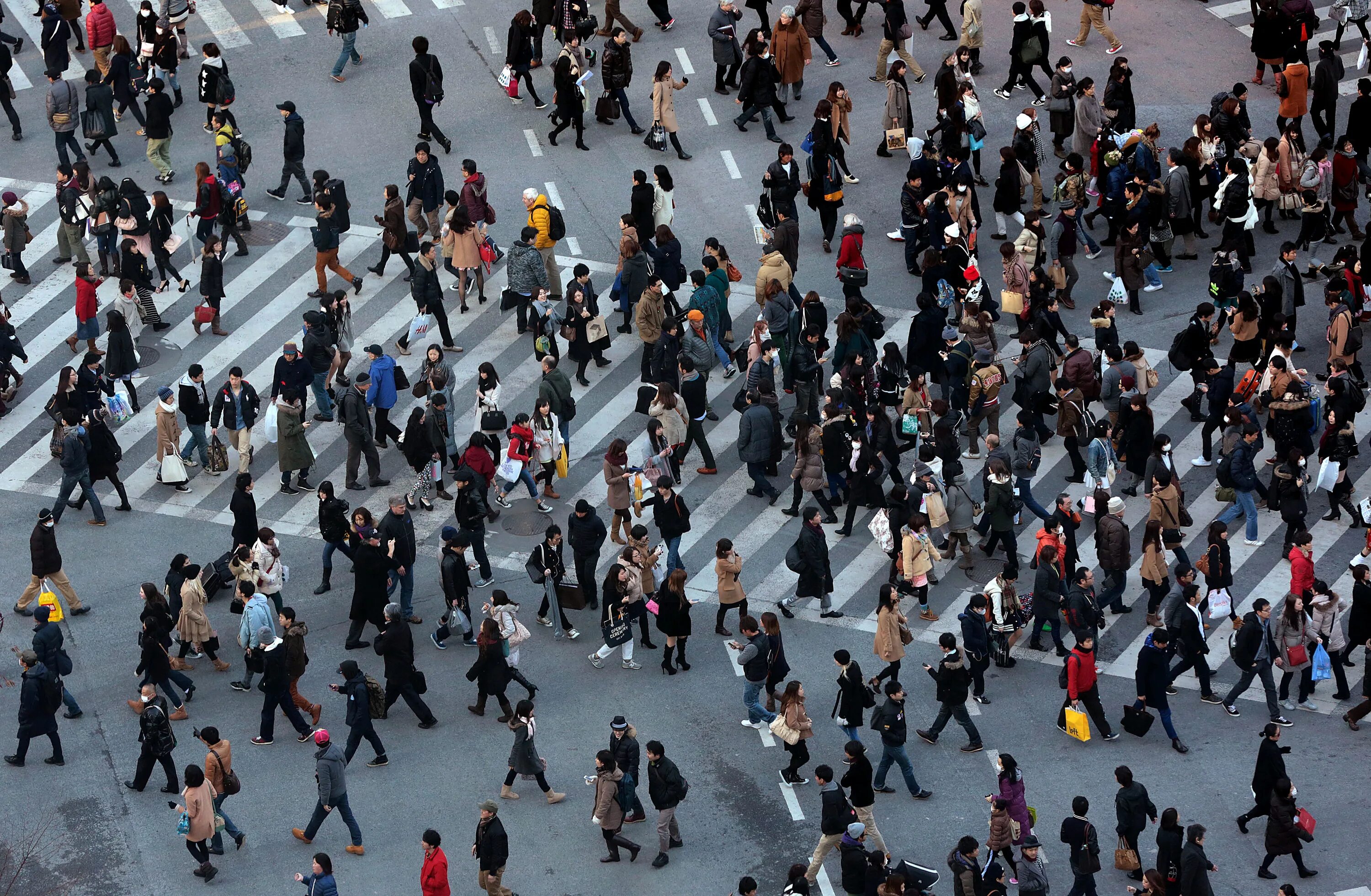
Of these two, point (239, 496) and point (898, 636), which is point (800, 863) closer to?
point (898, 636)

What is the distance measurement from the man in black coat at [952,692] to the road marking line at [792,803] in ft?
5.86

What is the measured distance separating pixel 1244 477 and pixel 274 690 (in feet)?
40.3

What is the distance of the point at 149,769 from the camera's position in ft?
73.5

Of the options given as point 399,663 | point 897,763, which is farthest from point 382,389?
point 897,763

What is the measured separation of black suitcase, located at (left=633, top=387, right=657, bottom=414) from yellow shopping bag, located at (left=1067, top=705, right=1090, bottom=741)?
7.28 meters

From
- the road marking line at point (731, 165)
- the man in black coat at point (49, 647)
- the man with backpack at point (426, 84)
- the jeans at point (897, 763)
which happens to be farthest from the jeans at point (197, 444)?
the jeans at point (897, 763)

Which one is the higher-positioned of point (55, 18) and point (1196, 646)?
point (55, 18)

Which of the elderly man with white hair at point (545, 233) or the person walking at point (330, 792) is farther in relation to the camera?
the elderly man with white hair at point (545, 233)

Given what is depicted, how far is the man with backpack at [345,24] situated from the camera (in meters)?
36.1

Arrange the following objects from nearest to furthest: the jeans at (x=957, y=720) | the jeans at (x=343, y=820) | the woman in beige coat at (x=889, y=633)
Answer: the jeans at (x=343, y=820) → the jeans at (x=957, y=720) → the woman in beige coat at (x=889, y=633)

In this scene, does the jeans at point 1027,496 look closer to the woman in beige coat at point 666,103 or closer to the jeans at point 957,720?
the jeans at point 957,720

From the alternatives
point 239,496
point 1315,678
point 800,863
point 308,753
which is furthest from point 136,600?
point 1315,678

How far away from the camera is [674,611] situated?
78.8ft

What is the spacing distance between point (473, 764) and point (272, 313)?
34.5 feet
